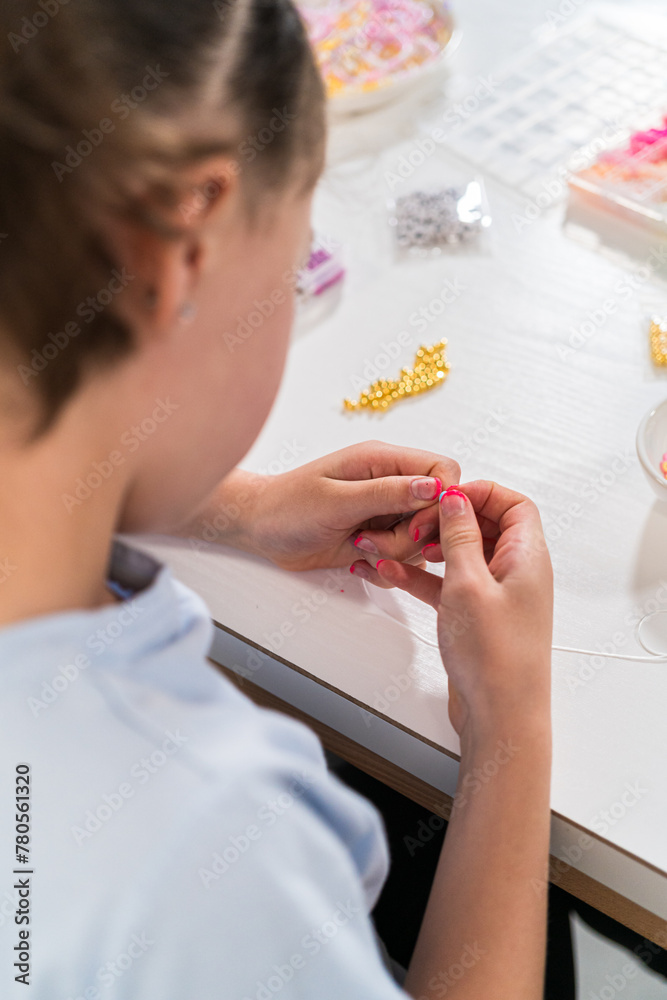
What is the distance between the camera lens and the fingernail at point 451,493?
682 millimetres

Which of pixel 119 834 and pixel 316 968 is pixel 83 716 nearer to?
pixel 119 834

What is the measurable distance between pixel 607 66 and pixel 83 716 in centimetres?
111

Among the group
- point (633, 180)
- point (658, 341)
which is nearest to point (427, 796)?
Result: point (658, 341)

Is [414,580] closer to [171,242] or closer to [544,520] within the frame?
[544,520]

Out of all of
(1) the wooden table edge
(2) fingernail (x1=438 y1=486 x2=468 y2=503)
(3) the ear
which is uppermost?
(3) the ear

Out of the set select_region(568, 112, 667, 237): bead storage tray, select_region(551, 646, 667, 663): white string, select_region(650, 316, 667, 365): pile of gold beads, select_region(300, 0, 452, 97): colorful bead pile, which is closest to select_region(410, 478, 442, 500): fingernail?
select_region(551, 646, 667, 663): white string

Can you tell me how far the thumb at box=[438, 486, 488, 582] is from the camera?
2.07ft

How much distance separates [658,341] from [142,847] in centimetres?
69

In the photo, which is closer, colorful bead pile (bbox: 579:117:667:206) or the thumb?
the thumb

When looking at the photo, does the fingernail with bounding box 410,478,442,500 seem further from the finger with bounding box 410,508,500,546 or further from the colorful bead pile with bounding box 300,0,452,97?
the colorful bead pile with bounding box 300,0,452,97

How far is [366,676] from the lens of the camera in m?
0.65

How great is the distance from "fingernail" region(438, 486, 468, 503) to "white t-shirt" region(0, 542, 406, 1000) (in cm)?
31

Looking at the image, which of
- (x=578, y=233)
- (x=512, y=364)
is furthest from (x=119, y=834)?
(x=578, y=233)

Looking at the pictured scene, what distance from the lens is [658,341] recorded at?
2.78 ft
